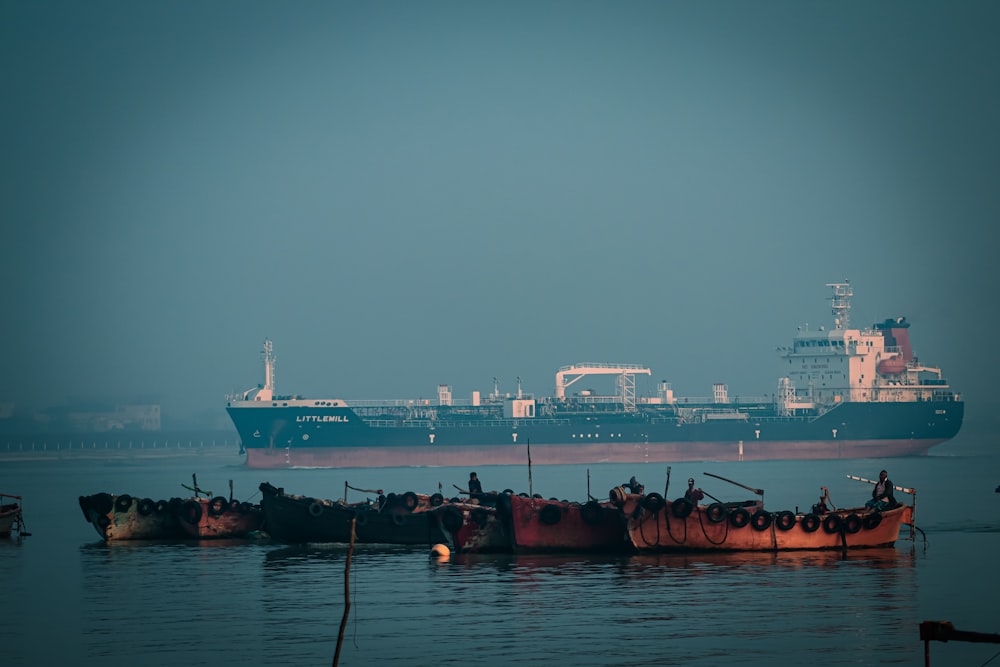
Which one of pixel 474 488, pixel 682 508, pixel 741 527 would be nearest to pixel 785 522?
pixel 741 527

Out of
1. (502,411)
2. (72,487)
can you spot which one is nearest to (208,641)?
(72,487)

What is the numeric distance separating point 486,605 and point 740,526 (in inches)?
370

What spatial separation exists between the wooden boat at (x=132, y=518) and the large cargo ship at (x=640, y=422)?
2424 inches

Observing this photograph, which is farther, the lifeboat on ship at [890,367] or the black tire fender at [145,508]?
the lifeboat on ship at [890,367]

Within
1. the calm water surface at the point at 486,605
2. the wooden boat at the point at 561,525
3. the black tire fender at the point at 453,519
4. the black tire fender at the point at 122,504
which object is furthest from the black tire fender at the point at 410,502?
the black tire fender at the point at 122,504

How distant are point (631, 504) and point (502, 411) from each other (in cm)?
7774

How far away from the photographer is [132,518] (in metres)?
41.3

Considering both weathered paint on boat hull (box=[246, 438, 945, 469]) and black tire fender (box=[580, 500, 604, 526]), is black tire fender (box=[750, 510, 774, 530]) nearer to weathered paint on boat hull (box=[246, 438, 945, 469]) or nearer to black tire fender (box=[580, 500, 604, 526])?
black tire fender (box=[580, 500, 604, 526])

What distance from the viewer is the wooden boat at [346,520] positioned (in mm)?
38125

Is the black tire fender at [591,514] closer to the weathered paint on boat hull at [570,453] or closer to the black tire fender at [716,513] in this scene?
the black tire fender at [716,513]

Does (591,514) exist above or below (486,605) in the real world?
→ above

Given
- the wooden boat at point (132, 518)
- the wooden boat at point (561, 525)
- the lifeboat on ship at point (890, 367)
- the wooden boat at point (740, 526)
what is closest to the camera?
the wooden boat at point (740, 526)

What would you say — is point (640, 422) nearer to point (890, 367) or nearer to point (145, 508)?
point (890, 367)

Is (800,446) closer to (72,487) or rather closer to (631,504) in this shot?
(72,487)
